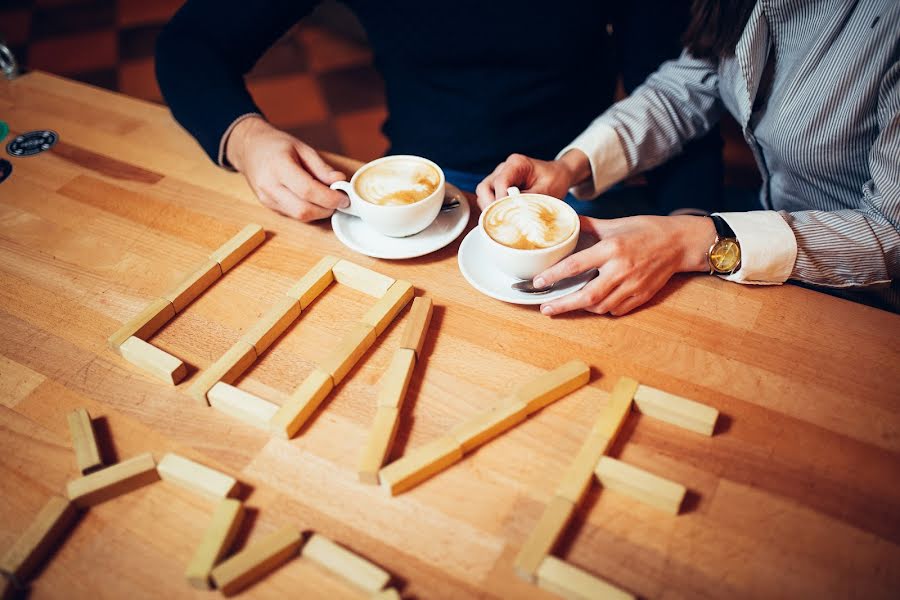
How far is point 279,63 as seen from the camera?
3.69 metres

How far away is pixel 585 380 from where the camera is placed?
87 cm

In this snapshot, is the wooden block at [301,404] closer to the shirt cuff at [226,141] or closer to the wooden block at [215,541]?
the wooden block at [215,541]

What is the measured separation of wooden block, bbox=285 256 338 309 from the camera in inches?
38.9

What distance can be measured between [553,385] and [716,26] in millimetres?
821

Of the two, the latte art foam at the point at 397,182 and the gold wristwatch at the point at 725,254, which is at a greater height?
the latte art foam at the point at 397,182

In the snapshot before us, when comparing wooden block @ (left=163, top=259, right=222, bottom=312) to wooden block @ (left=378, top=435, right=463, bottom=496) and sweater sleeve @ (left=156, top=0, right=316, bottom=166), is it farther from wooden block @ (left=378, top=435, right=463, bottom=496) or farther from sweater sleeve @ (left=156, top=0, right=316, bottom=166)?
wooden block @ (left=378, top=435, right=463, bottom=496)

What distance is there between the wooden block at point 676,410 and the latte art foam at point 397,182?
49 cm

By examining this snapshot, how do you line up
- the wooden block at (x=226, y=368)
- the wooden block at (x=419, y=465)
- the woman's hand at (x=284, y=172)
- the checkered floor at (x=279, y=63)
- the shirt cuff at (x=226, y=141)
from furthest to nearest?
the checkered floor at (x=279, y=63)
the shirt cuff at (x=226, y=141)
the woman's hand at (x=284, y=172)
the wooden block at (x=226, y=368)
the wooden block at (x=419, y=465)

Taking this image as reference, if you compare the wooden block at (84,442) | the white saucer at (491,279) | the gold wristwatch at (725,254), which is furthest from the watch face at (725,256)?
the wooden block at (84,442)

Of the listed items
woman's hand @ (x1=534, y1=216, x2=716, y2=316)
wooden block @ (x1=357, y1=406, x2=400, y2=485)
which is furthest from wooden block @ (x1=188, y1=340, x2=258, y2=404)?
woman's hand @ (x1=534, y1=216, x2=716, y2=316)

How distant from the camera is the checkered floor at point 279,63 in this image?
3.18m

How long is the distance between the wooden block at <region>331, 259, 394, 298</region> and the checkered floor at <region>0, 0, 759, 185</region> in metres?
2.07

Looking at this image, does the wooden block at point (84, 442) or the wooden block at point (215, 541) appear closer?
the wooden block at point (215, 541)

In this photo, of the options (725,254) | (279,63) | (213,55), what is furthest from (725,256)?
(279,63)
